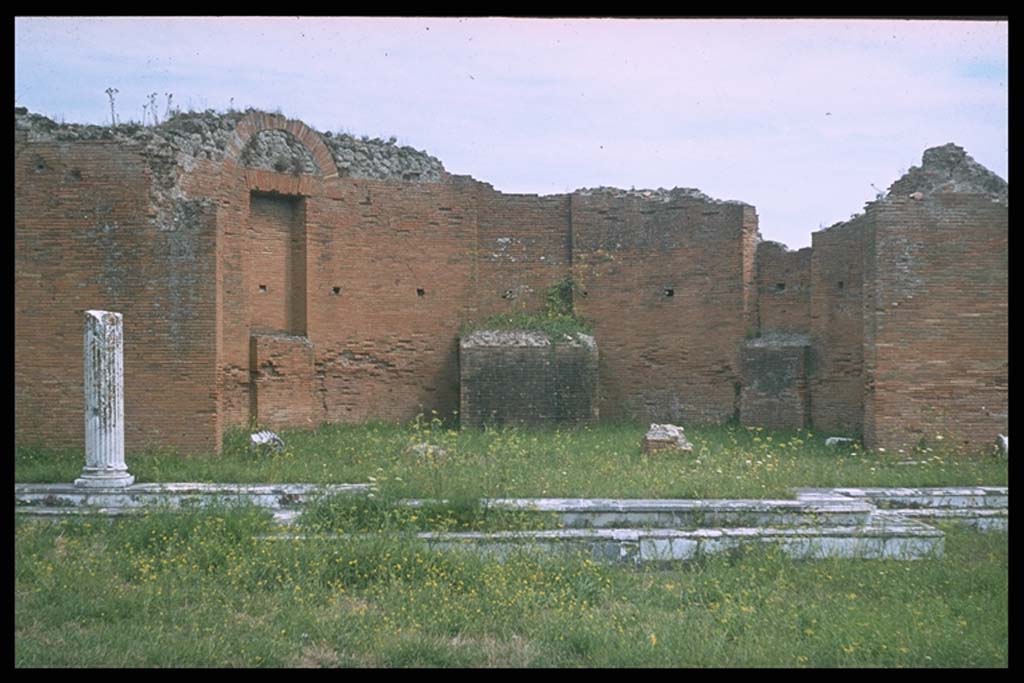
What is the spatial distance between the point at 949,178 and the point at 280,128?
9.24 meters

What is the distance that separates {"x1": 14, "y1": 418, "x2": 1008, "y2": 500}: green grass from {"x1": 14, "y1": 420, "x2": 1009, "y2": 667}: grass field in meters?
0.17

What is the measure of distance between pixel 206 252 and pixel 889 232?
8247 mm

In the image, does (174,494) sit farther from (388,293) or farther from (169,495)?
(388,293)

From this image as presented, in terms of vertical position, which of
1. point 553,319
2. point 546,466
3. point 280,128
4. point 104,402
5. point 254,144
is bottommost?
point 546,466

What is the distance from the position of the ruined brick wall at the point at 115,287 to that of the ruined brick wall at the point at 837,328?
8.67 metres

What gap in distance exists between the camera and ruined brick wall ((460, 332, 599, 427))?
14273 mm

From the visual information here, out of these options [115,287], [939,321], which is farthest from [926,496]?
[115,287]

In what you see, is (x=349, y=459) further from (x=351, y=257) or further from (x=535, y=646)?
(x=535, y=646)

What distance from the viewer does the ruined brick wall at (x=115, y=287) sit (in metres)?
10.0

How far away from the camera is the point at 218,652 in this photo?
524 centimetres

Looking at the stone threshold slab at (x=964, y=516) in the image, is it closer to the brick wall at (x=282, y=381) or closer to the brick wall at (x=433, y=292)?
the brick wall at (x=433, y=292)

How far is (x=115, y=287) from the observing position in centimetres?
1033

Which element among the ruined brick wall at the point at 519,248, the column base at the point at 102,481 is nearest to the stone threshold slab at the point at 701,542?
the column base at the point at 102,481
